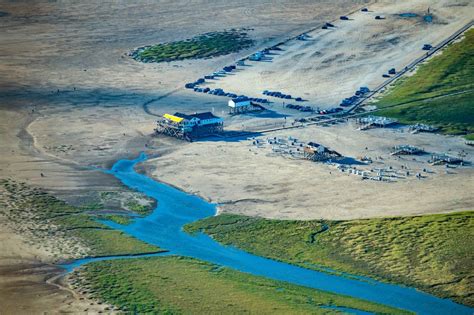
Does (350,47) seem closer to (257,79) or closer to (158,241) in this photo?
(257,79)

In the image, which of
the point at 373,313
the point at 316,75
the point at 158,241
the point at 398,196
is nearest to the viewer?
the point at 373,313

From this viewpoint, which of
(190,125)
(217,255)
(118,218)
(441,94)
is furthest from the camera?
(441,94)

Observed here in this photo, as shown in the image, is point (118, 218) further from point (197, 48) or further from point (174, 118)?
point (197, 48)

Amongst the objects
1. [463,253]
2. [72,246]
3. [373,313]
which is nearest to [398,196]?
[463,253]

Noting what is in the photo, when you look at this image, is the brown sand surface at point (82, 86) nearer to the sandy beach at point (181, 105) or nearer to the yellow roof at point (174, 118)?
the sandy beach at point (181, 105)

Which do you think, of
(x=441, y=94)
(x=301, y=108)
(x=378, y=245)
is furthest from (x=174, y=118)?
(x=378, y=245)

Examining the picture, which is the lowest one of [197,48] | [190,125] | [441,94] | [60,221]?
[441,94]

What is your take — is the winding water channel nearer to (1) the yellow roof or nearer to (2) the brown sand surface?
(2) the brown sand surface
